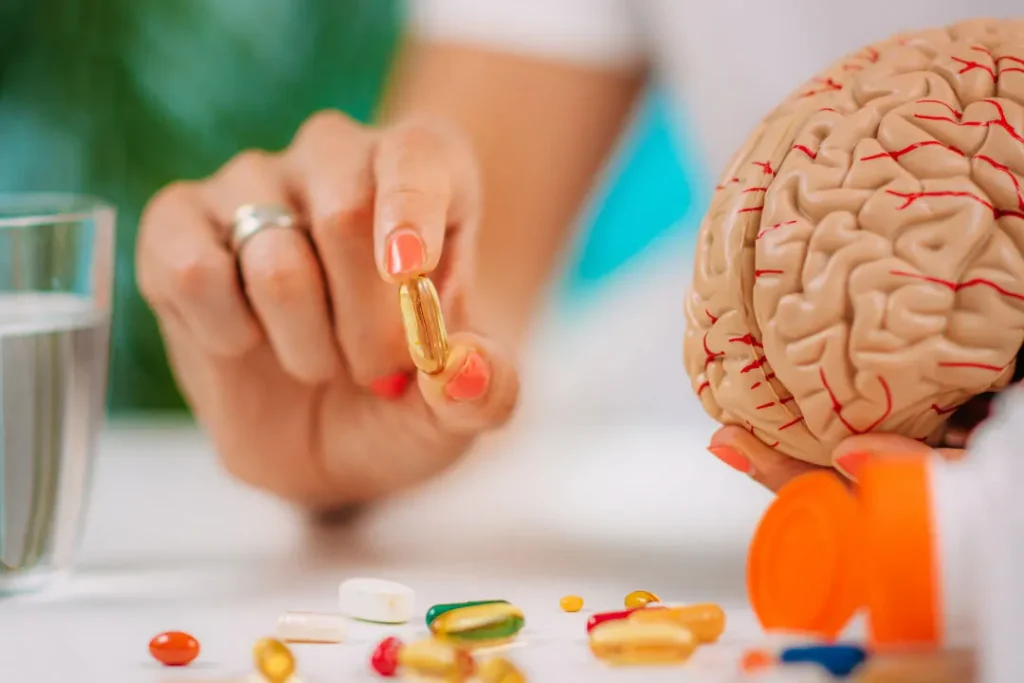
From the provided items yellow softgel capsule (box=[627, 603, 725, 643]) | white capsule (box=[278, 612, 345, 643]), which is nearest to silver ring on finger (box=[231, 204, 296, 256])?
white capsule (box=[278, 612, 345, 643])

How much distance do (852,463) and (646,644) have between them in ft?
0.53

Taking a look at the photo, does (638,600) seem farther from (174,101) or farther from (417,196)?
(174,101)

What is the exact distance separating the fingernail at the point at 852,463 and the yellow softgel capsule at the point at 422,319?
0.27 metres

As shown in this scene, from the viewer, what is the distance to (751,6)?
1467 millimetres

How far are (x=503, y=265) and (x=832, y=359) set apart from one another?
1112 mm

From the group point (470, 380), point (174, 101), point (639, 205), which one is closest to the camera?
point (470, 380)

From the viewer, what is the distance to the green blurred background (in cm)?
279

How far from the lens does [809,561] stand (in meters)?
0.57

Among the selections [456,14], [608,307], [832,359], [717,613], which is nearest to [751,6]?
[456,14]

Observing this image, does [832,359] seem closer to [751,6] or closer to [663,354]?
[751,6]

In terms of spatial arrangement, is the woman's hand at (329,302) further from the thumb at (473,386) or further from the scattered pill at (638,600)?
the scattered pill at (638,600)

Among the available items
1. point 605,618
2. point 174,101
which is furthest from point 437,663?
point 174,101

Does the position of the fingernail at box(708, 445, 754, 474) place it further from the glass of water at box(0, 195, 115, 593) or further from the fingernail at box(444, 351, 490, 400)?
the glass of water at box(0, 195, 115, 593)

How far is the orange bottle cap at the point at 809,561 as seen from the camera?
0.54m
